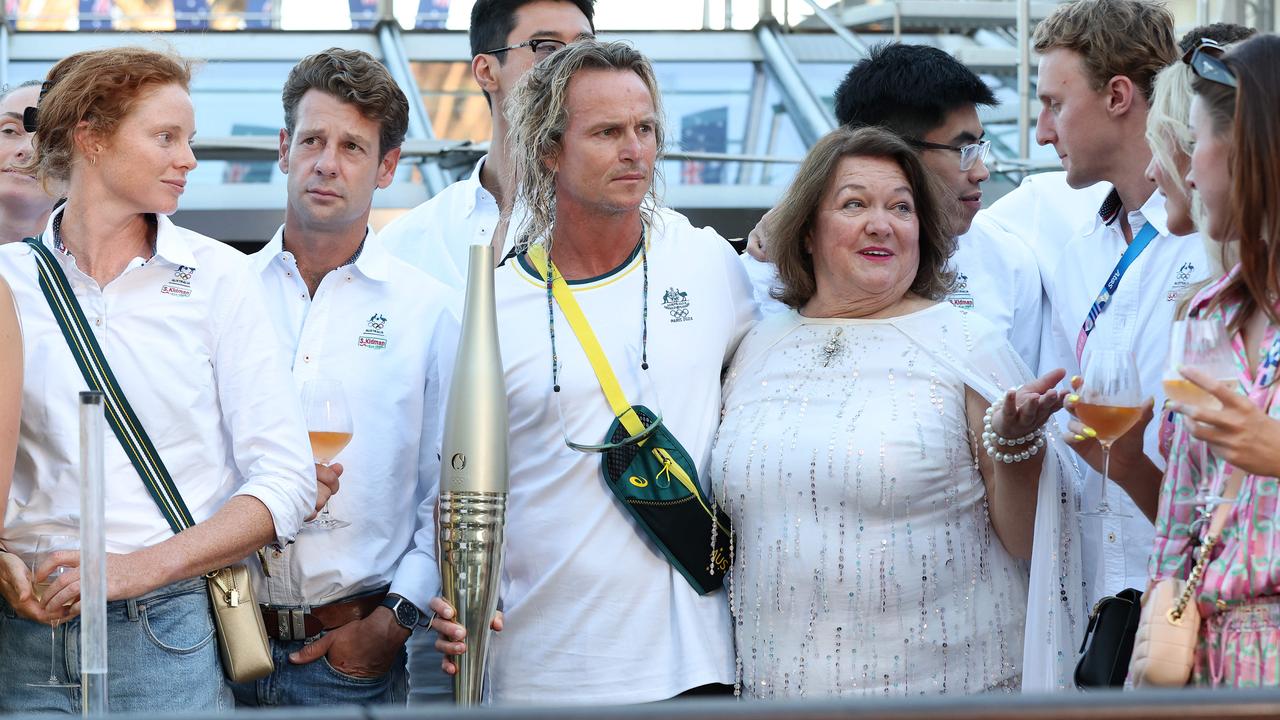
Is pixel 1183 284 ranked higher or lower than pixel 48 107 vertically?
lower

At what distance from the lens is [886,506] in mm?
2771

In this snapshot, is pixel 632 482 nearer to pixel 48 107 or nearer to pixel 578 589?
pixel 578 589

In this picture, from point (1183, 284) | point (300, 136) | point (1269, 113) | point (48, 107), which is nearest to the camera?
point (1269, 113)

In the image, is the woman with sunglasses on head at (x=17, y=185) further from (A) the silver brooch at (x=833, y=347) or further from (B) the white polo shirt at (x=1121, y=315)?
(B) the white polo shirt at (x=1121, y=315)

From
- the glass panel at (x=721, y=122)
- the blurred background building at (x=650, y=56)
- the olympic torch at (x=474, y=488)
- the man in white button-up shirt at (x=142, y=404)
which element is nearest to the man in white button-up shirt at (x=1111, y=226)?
the olympic torch at (x=474, y=488)

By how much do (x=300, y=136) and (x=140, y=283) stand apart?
29.7 inches

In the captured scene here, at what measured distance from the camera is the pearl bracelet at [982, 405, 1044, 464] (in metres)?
2.64

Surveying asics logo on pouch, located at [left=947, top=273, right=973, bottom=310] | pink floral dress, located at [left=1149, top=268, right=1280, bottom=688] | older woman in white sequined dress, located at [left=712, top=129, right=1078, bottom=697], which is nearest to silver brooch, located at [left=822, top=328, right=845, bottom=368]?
older woman in white sequined dress, located at [left=712, top=129, right=1078, bottom=697]

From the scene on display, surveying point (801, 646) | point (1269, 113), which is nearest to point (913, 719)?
point (1269, 113)

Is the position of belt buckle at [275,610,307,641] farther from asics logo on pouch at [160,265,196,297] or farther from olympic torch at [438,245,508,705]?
asics logo on pouch at [160,265,196,297]

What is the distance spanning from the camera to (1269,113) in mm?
2102

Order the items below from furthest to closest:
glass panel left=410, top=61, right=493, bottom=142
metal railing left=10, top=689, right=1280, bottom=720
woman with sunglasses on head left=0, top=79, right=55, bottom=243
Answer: glass panel left=410, top=61, right=493, bottom=142, woman with sunglasses on head left=0, top=79, right=55, bottom=243, metal railing left=10, top=689, right=1280, bottom=720

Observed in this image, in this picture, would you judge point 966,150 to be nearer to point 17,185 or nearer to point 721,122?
point 17,185

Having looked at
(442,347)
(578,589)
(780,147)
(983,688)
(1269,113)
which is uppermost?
(780,147)
